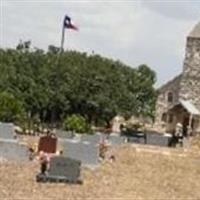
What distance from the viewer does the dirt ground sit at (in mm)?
26109

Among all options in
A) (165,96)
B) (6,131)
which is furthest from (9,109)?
(165,96)

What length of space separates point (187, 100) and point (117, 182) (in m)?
58.0

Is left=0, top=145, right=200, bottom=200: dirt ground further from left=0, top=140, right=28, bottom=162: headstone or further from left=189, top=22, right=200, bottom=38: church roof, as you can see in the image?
left=189, top=22, right=200, bottom=38: church roof

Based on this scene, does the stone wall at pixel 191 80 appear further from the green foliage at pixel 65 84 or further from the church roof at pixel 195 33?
the green foliage at pixel 65 84

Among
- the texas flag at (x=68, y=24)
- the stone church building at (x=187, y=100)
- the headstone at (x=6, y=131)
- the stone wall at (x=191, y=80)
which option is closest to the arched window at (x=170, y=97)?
the stone church building at (x=187, y=100)

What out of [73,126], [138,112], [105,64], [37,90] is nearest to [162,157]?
[73,126]

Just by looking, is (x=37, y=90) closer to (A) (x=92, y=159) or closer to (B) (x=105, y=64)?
(B) (x=105, y=64)

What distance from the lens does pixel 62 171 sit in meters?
28.2

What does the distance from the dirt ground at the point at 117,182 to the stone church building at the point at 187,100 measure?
134ft

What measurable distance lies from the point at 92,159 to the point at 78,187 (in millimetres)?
4836

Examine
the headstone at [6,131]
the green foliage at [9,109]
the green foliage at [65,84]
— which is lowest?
the headstone at [6,131]

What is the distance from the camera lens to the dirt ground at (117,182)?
26.1 m

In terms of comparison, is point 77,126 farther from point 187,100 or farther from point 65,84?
point 187,100

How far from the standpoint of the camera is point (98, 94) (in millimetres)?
76125
